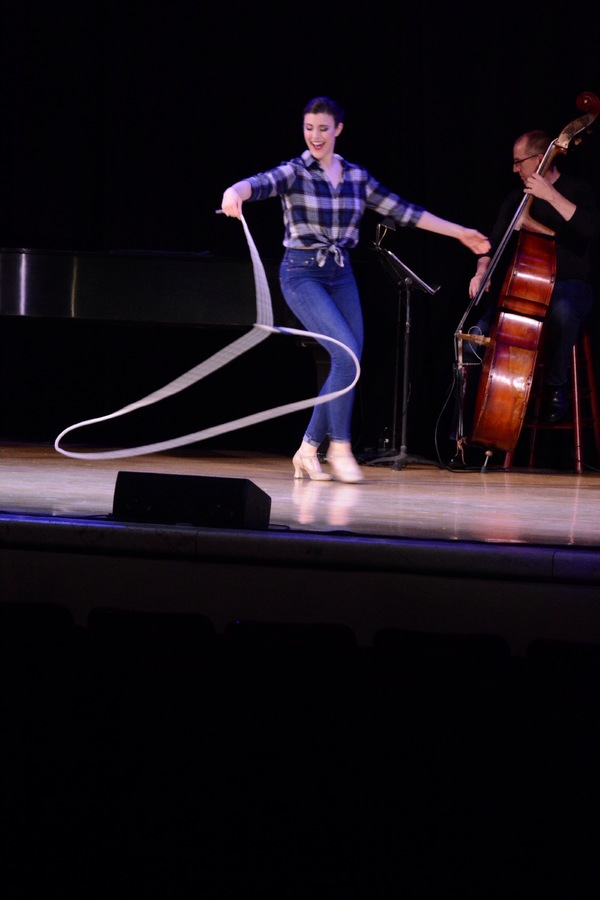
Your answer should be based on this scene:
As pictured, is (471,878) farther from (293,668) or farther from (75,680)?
(75,680)

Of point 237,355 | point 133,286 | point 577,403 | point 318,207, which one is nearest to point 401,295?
point 237,355

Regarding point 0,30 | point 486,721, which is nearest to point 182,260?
point 0,30

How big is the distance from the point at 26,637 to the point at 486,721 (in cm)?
84

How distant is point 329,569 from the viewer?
3078 mm

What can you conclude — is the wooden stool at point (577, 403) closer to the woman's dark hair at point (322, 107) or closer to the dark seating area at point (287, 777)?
the woman's dark hair at point (322, 107)

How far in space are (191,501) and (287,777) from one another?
171 cm

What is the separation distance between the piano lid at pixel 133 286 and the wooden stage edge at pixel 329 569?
262cm

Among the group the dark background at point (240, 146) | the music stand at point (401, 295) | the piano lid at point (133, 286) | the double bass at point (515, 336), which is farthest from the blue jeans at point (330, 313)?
the dark background at point (240, 146)

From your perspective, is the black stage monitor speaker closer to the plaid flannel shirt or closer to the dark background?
the plaid flannel shirt

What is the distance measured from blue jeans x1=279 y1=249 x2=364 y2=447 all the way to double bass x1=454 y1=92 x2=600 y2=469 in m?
0.87

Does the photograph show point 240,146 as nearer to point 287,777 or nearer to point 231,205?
point 231,205

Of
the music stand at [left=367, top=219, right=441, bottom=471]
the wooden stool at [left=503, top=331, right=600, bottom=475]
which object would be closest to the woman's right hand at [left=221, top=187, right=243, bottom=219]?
the music stand at [left=367, top=219, right=441, bottom=471]

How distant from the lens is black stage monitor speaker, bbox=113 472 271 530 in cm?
321

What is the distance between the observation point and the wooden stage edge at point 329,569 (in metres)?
2.94
